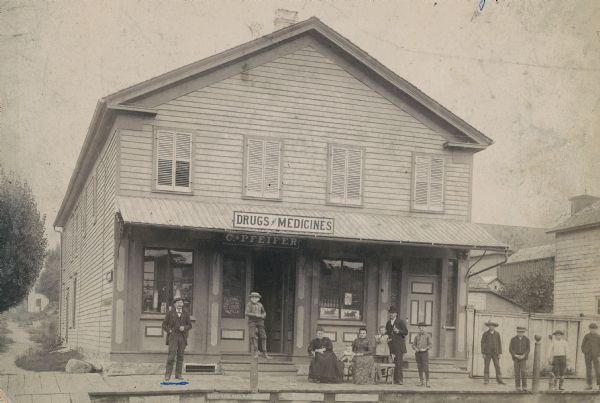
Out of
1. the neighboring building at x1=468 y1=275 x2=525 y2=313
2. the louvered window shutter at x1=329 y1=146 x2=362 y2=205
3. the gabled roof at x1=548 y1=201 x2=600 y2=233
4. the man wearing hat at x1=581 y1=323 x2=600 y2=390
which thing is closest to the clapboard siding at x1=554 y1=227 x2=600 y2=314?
the gabled roof at x1=548 y1=201 x2=600 y2=233

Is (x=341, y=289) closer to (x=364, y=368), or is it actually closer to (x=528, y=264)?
(x=364, y=368)

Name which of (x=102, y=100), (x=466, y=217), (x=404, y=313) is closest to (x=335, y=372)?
(x=404, y=313)

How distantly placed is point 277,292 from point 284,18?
23.2 feet

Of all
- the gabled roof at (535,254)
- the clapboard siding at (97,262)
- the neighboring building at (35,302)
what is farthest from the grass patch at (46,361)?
the neighboring building at (35,302)

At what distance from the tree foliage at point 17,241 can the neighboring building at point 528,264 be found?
85.1ft

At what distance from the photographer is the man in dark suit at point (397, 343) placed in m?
15.9

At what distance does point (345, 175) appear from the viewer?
17719 mm

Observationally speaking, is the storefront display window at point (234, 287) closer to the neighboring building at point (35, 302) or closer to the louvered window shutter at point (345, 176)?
the louvered window shutter at point (345, 176)

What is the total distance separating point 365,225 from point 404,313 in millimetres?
2582

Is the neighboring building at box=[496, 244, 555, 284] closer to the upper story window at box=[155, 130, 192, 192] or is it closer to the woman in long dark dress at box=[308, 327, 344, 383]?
the woman in long dark dress at box=[308, 327, 344, 383]

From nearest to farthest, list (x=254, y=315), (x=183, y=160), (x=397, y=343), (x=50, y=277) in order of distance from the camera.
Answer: (x=254, y=315) < (x=397, y=343) < (x=183, y=160) < (x=50, y=277)

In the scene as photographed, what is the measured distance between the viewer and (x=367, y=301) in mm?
17719

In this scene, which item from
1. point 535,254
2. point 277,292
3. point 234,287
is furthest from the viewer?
point 535,254

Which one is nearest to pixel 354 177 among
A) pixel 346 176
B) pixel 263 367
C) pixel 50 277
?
pixel 346 176
